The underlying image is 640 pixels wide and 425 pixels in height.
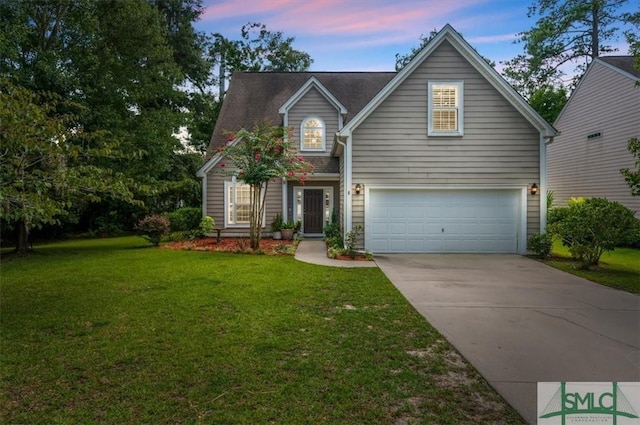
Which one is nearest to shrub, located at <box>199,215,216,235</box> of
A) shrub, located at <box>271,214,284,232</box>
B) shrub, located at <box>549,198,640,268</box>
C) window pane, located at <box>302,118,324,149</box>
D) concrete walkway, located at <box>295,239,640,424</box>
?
shrub, located at <box>271,214,284,232</box>

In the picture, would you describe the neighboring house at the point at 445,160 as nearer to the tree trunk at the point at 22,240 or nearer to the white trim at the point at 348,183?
the white trim at the point at 348,183

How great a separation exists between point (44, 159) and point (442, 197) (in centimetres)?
1003

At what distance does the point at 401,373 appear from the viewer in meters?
3.40

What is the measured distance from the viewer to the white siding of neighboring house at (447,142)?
1115 cm

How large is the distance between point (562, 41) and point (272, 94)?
1803 cm

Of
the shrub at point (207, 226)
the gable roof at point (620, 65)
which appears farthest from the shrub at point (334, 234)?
the gable roof at point (620, 65)

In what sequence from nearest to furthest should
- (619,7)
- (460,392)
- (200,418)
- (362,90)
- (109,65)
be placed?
(200,418) < (460,392) < (109,65) < (362,90) < (619,7)

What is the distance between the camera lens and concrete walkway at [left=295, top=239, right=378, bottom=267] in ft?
30.6

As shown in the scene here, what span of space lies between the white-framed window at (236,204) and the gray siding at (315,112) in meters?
3.15

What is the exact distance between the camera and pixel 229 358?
3678mm

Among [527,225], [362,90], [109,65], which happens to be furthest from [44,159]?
[362,90]

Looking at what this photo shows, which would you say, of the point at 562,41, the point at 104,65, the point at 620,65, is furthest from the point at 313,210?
the point at 562,41

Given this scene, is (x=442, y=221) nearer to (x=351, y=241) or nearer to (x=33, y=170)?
(x=351, y=241)

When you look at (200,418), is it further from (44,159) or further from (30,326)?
(44,159)
